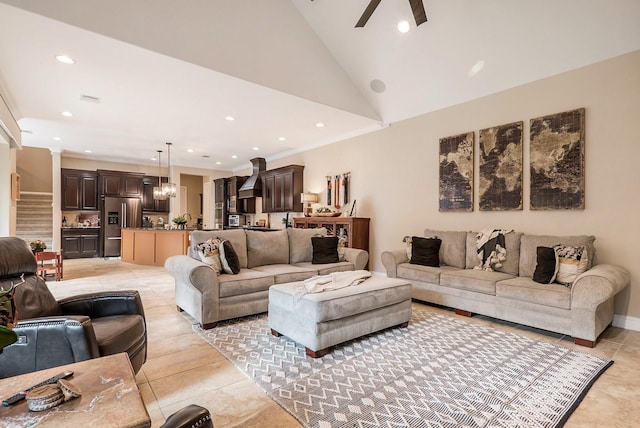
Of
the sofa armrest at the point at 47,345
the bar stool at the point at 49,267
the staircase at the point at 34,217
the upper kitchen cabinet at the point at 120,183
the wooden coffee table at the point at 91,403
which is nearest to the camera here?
the wooden coffee table at the point at 91,403

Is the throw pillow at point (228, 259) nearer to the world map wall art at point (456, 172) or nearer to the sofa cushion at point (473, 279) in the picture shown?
the sofa cushion at point (473, 279)

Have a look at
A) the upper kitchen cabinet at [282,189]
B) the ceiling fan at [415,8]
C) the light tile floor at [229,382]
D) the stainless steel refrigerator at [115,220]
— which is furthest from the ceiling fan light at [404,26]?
the stainless steel refrigerator at [115,220]

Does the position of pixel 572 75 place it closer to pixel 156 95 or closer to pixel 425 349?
pixel 425 349

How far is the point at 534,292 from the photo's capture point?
3.18 meters

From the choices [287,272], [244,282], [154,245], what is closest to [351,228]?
[287,272]

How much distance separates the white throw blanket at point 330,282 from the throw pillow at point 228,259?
1.01 m

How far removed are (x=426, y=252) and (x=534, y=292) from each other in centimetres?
145

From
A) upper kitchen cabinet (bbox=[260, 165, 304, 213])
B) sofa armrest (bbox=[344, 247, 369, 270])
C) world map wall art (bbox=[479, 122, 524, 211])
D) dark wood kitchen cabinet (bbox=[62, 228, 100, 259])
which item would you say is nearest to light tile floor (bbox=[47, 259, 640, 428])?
sofa armrest (bbox=[344, 247, 369, 270])

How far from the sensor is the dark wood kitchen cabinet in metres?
8.62

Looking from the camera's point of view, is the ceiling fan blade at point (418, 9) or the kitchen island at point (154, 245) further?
the kitchen island at point (154, 245)

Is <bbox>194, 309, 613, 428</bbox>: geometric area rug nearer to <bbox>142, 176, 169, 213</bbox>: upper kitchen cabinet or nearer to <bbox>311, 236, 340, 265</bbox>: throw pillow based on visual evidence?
<bbox>311, 236, 340, 265</bbox>: throw pillow

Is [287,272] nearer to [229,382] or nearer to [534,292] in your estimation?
[229,382]

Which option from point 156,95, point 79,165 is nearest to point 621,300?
point 156,95

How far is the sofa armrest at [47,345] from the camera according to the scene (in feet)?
5.46
